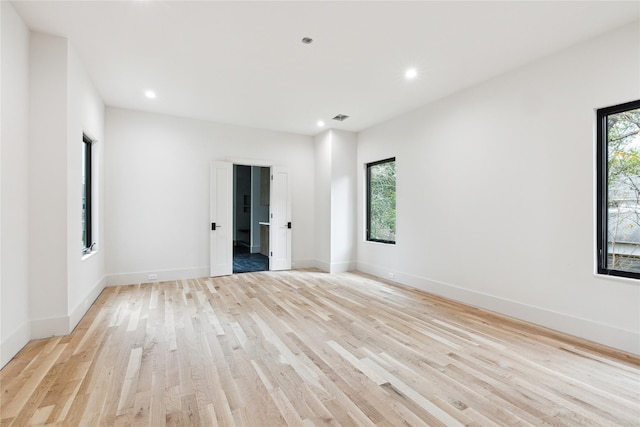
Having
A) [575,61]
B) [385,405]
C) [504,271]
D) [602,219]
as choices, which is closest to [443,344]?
[385,405]

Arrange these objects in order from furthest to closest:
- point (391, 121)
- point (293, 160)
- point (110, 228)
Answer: point (293, 160), point (391, 121), point (110, 228)

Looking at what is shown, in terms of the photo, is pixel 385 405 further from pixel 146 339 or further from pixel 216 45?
pixel 216 45

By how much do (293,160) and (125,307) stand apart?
3958 millimetres

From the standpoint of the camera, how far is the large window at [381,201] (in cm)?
555

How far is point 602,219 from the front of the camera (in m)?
2.90

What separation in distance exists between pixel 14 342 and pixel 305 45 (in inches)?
Result: 145

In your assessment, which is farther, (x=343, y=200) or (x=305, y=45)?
(x=343, y=200)

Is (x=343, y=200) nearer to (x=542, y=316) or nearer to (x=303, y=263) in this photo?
(x=303, y=263)

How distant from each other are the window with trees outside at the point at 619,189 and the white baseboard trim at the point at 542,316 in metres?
0.53

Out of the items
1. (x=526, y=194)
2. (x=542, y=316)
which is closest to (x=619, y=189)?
(x=526, y=194)

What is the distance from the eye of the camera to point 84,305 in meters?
3.56

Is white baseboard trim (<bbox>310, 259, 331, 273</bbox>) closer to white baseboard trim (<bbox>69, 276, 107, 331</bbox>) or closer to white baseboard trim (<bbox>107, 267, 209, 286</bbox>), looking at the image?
white baseboard trim (<bbox>107, 267, 209, 286</bbox>)

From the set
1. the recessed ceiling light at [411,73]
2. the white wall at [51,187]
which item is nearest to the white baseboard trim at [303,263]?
the white wall at [51,187]

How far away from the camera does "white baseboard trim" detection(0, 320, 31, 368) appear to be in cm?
236
